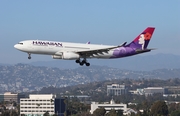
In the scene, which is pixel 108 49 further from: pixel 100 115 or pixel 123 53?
pixel 100 115

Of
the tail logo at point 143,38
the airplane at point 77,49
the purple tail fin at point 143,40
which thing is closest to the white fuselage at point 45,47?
the airplane at point 77,49

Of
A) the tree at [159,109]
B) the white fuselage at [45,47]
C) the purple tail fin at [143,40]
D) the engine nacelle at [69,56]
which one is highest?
the purple tail fin at [143,40]

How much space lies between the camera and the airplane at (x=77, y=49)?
89812 millimetres

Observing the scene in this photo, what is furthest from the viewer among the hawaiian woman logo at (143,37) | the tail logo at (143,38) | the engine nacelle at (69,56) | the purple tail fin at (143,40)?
the hawaiian woman logo at (143,37)

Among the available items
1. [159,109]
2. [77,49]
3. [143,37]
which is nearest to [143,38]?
[143,37]

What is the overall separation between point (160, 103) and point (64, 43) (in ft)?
302

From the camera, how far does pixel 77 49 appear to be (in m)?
93.1

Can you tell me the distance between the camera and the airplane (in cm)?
8981

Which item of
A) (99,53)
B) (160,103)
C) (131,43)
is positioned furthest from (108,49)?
(160,103)

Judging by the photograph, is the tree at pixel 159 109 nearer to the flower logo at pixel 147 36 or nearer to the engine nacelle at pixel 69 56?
the flower logo at pixel 147 36

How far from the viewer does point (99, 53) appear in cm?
9469

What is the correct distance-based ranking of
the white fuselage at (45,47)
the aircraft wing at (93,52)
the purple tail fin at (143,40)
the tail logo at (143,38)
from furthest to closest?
the tail logo at (143,38) < the purple tail fin at (143,40) < the aircraft wing at (93,52) < the white fuselage at (45,47)

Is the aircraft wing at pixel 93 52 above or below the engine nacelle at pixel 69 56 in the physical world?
above

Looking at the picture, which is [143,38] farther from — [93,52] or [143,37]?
[93,52]
